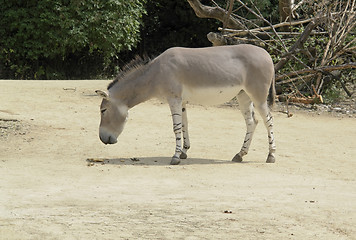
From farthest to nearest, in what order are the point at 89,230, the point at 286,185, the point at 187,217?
the point at 286,185 < the point at 187,217 < the point at 89,230

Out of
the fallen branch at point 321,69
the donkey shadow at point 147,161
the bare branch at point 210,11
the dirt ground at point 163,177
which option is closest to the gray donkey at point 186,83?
the donkey shadow at point 147,161

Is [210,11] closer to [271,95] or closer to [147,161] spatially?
[271,95]

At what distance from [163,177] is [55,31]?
1275 centimetres

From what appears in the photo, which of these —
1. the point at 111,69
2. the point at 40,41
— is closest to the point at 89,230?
the point at 40,41

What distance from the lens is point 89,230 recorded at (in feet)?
19.0

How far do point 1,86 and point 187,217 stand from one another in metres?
10.4

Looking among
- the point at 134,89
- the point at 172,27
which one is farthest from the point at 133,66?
the point at 172,27

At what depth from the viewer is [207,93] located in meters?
9.79

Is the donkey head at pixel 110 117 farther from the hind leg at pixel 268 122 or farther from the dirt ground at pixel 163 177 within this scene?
the hind leg at pixel 268 122

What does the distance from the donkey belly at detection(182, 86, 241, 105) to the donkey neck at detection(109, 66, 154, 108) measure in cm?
55

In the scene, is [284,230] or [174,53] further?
[174,53]

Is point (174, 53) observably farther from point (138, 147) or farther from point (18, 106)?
point (18, 106)

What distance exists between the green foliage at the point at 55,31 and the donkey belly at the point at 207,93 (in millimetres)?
11062

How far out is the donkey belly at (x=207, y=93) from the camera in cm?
977
